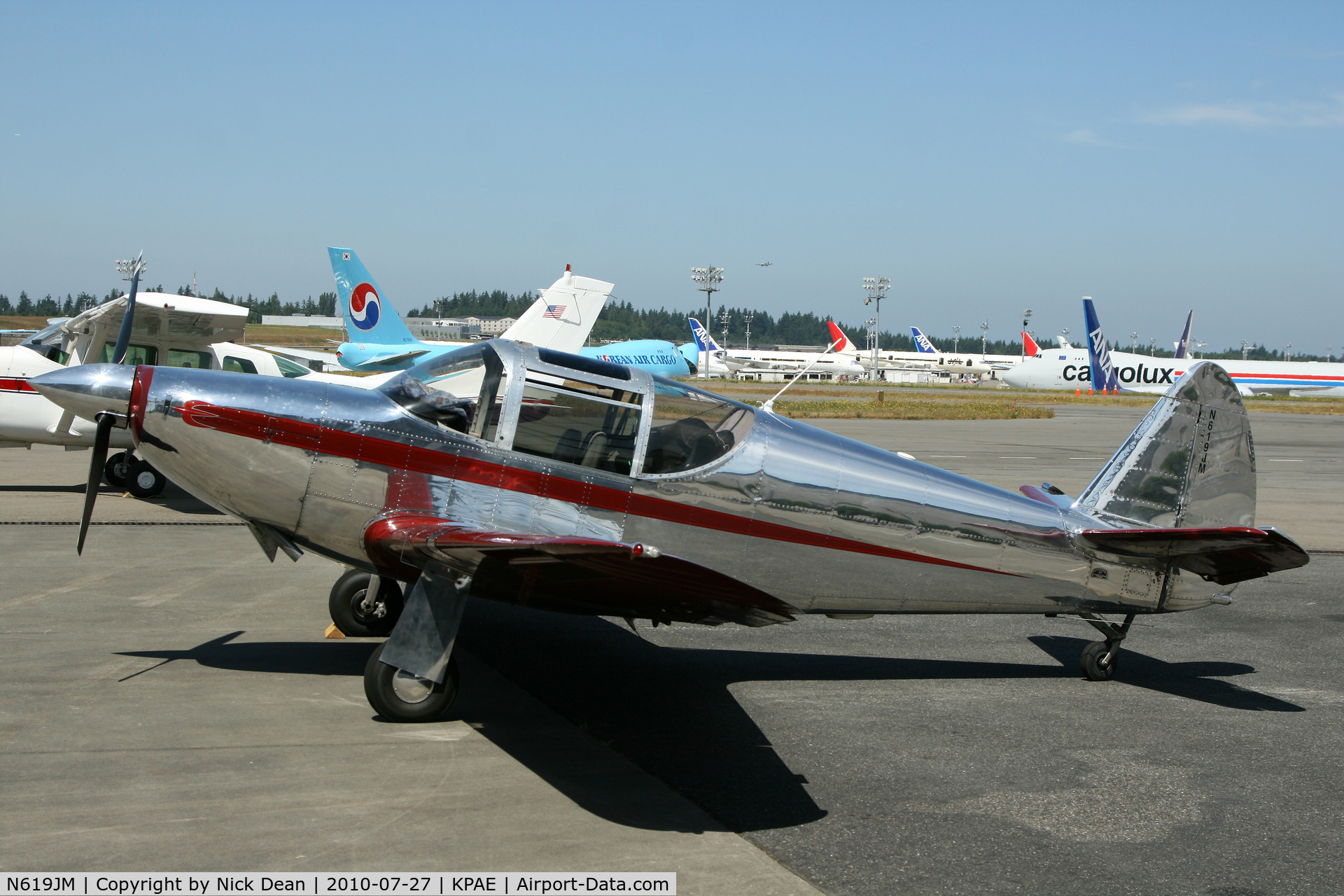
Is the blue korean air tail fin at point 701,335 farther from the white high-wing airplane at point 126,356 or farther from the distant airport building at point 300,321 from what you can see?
the distant airport building at point 300,321

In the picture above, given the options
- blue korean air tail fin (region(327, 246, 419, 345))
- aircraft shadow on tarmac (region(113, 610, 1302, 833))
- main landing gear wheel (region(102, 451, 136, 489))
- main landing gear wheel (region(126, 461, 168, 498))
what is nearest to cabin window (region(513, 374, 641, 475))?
aircraft shadow on tarmac (region(113, 610, 1302, 833))

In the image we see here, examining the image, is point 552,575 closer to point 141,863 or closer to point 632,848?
point 632,848

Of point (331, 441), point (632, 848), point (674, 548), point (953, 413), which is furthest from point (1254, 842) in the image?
point (953, 413)

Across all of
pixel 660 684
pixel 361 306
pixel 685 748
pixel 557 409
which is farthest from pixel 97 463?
pixel 361 306

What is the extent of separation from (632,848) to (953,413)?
39.9 meters

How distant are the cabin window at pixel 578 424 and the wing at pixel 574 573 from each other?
0.74 m

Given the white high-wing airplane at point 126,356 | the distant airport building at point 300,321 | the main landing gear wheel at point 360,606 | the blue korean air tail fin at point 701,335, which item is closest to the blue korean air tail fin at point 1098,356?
the blue korean air tail fin at point 701,335

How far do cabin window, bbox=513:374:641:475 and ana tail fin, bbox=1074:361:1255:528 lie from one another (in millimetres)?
3459

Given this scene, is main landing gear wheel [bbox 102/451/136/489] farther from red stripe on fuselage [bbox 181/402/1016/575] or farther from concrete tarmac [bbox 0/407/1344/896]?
red stripe on fuselage [bbox 181/402/1016/575]

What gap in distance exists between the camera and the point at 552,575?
494 cm

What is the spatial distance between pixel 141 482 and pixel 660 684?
1069 centimetres

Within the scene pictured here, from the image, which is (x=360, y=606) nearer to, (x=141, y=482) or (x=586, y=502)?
(x=586, y=502)

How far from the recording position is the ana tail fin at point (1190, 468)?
7133mm

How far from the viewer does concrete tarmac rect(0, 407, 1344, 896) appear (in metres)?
4.15
